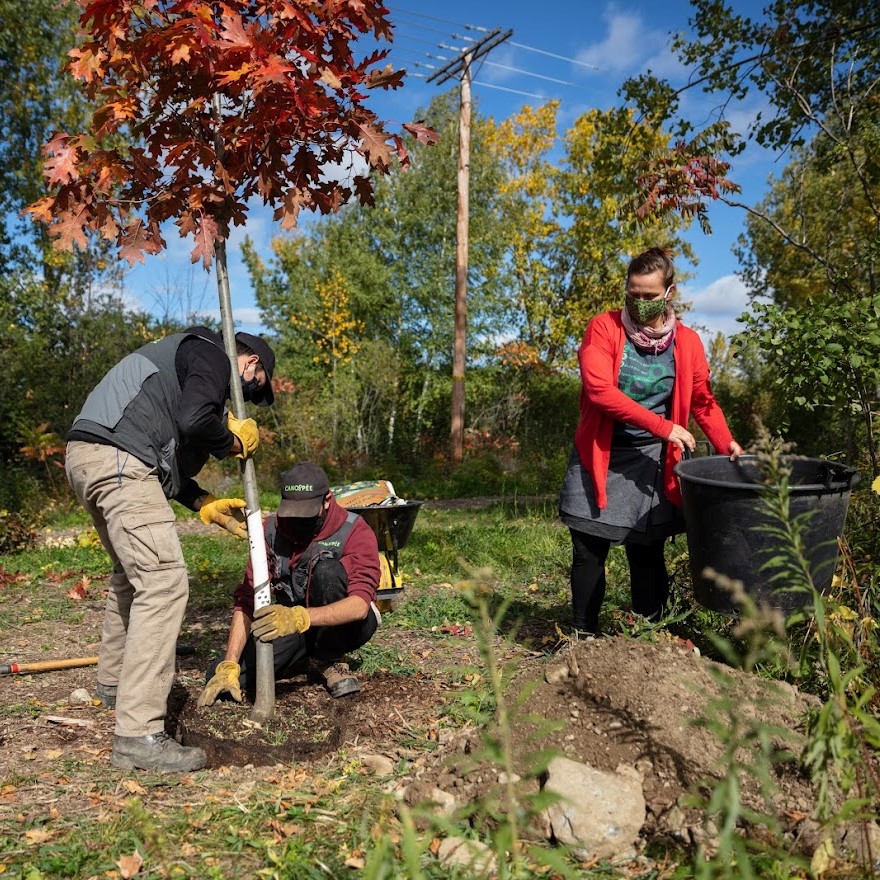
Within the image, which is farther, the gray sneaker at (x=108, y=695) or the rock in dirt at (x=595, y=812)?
the gray sneaker at (x=108, y=695)

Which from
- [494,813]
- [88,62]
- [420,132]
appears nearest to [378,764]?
[494,813]

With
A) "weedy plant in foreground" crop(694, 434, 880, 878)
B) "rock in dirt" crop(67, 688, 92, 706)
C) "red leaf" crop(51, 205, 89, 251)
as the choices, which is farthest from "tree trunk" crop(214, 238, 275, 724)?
"weedy plant in foreground" crop(694, 434, 880, 878)

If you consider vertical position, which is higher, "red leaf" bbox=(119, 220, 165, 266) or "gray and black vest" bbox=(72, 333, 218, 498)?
"red leaf" bbox=(119, 220, 165, 266)

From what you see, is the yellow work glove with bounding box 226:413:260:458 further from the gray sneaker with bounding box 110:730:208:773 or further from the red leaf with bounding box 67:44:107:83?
the red leaf with bounding box 67:44:107:83

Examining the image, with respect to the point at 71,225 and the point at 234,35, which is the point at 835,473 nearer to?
the point at 234,35

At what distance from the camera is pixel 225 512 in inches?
139

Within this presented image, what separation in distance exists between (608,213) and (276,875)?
767 inches

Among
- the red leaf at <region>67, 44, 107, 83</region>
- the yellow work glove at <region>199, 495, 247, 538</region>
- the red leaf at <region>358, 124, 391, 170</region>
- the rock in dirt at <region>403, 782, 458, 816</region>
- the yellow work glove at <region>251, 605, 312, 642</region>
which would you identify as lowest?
the rock in dirt at <region>403, 782, 458, 816</region>

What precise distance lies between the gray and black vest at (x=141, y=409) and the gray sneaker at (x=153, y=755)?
3.41ft

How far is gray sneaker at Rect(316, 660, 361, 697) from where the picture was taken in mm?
3646

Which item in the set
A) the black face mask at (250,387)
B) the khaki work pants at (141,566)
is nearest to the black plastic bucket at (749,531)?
the black face mask at (250,387)

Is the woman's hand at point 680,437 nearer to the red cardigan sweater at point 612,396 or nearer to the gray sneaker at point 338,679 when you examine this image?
the red cardigan sweater at point 612,396

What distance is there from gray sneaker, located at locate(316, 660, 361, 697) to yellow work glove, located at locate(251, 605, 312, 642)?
0.52 m

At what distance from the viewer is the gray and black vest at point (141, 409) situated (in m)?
2.98
